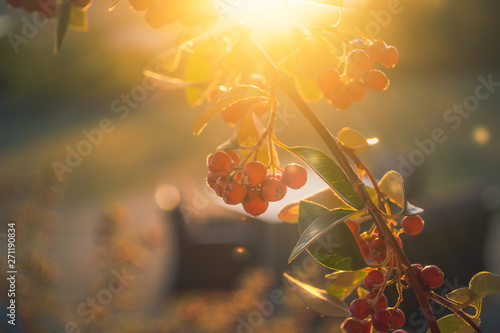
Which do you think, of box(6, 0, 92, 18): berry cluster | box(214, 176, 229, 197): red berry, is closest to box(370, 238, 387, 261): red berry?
box(214, 176, 229, 197): red berry

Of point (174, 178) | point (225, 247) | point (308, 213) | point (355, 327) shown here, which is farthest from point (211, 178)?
point (174, 178)

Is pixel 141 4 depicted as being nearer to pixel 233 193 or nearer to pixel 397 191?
pixel 233 193

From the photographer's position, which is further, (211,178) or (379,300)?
(211,178)

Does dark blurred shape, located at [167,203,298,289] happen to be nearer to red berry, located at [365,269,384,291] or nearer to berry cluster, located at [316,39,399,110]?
berry cluster, located at [316,39,399,110]

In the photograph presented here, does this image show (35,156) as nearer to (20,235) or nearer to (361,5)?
(20,235)

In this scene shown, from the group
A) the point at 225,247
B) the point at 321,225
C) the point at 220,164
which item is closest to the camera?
the point at 321,225

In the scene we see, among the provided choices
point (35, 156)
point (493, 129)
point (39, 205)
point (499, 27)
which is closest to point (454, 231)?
point (39, 205)

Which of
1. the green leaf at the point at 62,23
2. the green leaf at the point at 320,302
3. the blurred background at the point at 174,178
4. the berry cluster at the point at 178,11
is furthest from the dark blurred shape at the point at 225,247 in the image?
the green leaf at the point at 62,23

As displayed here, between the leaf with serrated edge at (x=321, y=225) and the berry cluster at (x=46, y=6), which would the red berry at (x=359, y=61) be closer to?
the leaf with serrated edge at (x=321, y=225)
